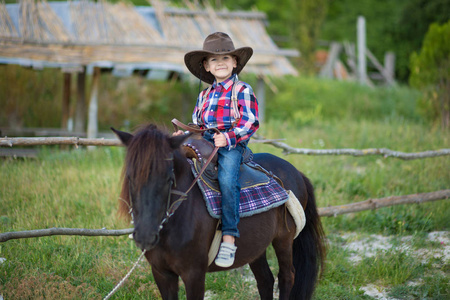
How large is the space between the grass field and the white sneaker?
4.79ft

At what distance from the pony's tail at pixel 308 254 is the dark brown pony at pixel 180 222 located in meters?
0.01

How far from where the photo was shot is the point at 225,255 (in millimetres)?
3193

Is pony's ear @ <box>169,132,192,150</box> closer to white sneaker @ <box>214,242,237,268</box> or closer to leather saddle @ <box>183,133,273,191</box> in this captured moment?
leather saddle @ <box>183,133,273,191</box>

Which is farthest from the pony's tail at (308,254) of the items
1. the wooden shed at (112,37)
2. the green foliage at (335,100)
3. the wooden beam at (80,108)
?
the green foliage at (335,100)

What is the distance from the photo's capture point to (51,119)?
580 inches

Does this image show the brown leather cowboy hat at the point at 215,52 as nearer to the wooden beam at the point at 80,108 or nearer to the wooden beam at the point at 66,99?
the wooden beam at the point at 80,108

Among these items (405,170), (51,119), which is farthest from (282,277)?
(51,119)

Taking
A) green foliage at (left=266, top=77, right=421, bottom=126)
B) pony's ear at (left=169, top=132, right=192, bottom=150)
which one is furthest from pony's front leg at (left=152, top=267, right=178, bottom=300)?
green foliage at (left=266, top=77, right=421, bottom=126)

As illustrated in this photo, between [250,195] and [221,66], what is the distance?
1.13m

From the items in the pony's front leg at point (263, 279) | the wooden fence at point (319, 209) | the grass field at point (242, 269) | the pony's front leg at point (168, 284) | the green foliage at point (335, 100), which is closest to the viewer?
the pony's front leg at point (168, 284)

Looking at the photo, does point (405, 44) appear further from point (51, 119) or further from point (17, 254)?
point (17, 254)

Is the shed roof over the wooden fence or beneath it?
over

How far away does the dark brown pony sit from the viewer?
2715 mm

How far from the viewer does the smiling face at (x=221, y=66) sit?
3.57m
